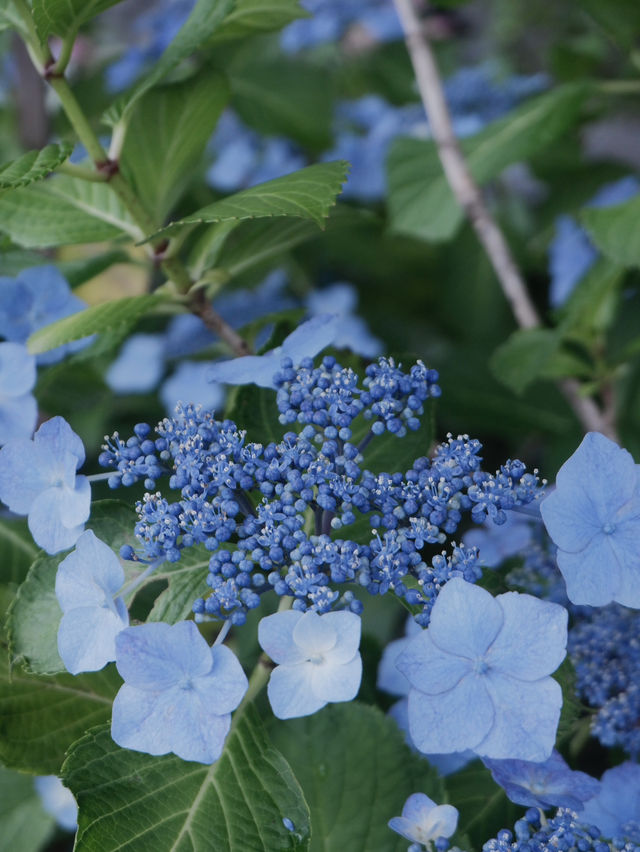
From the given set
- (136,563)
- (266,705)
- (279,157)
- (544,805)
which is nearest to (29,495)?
(136,563)

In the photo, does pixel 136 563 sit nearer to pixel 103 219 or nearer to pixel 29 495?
pixel 29 495

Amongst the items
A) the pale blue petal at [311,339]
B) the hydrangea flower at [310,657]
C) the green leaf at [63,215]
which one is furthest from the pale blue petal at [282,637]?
the green leaf at [63,215]

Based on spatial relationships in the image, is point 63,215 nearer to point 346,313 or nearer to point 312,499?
point 312,499

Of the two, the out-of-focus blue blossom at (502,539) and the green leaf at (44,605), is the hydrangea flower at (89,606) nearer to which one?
the green leaf at (44,605)

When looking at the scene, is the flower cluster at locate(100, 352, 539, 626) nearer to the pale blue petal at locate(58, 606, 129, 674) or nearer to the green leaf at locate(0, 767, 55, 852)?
the pale blue petal at locate(58, 606, 129, 674)

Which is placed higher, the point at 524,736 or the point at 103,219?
the point at 103,219

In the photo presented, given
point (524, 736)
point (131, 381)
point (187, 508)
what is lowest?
point (131, 381)

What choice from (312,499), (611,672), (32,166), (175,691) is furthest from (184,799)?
(32,166)
